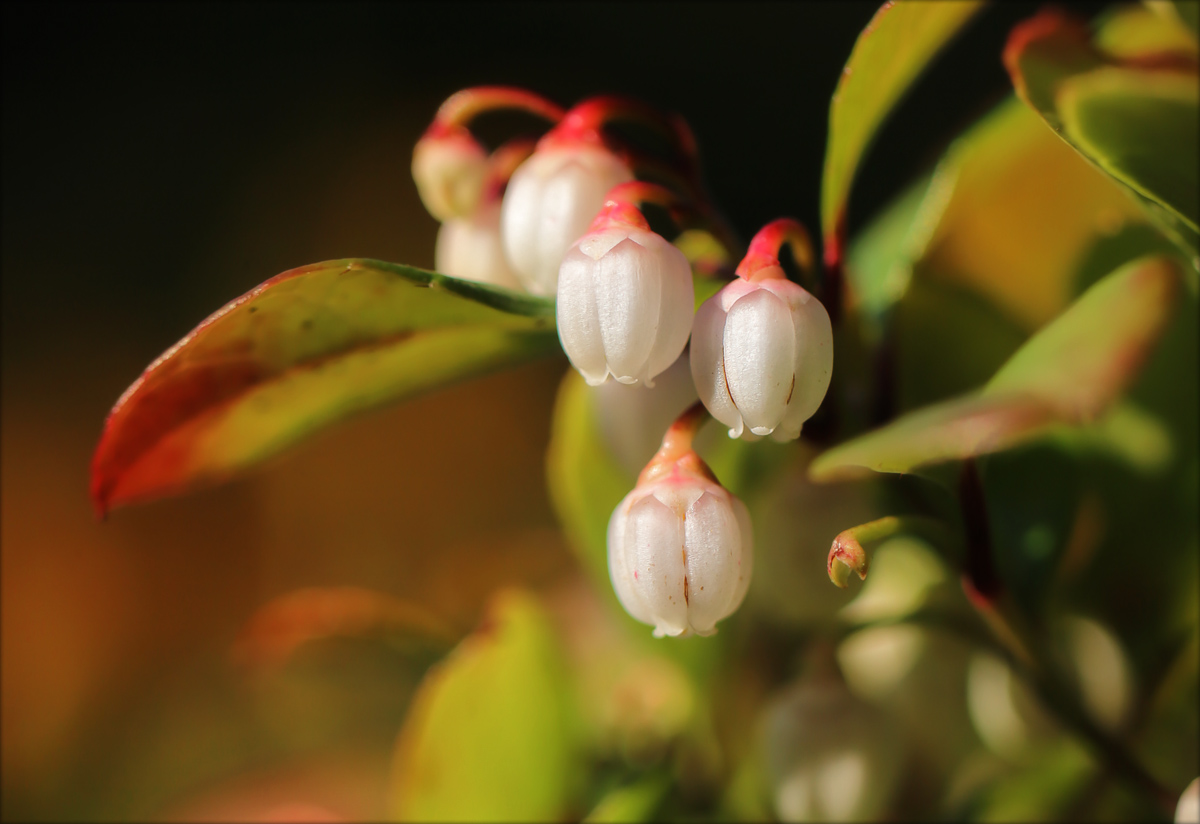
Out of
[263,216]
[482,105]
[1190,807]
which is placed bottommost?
[263,216]

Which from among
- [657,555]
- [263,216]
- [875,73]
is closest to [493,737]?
[657,555]

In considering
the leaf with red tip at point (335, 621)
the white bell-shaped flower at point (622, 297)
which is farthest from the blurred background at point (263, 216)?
the white bell-shaped flower at point (622, 297)

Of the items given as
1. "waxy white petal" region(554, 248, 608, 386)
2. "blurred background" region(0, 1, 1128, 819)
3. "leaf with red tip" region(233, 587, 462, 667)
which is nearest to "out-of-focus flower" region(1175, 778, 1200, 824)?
"waxy white petal" region(554, 248, 608, 386)

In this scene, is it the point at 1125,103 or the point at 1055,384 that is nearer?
the point at 1055,384

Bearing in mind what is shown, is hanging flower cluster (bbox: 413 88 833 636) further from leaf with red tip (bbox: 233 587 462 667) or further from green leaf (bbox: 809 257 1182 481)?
leaf with red tip (bbox: 233 587 462 667)

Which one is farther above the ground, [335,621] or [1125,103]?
[1125,103]

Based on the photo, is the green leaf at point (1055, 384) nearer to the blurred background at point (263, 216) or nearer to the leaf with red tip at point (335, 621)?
the leaf with red tip at point (335, 621)

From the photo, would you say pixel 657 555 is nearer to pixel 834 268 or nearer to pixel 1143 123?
pixel 834 268

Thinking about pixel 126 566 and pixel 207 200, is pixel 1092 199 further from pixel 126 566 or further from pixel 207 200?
pixel 207 200
